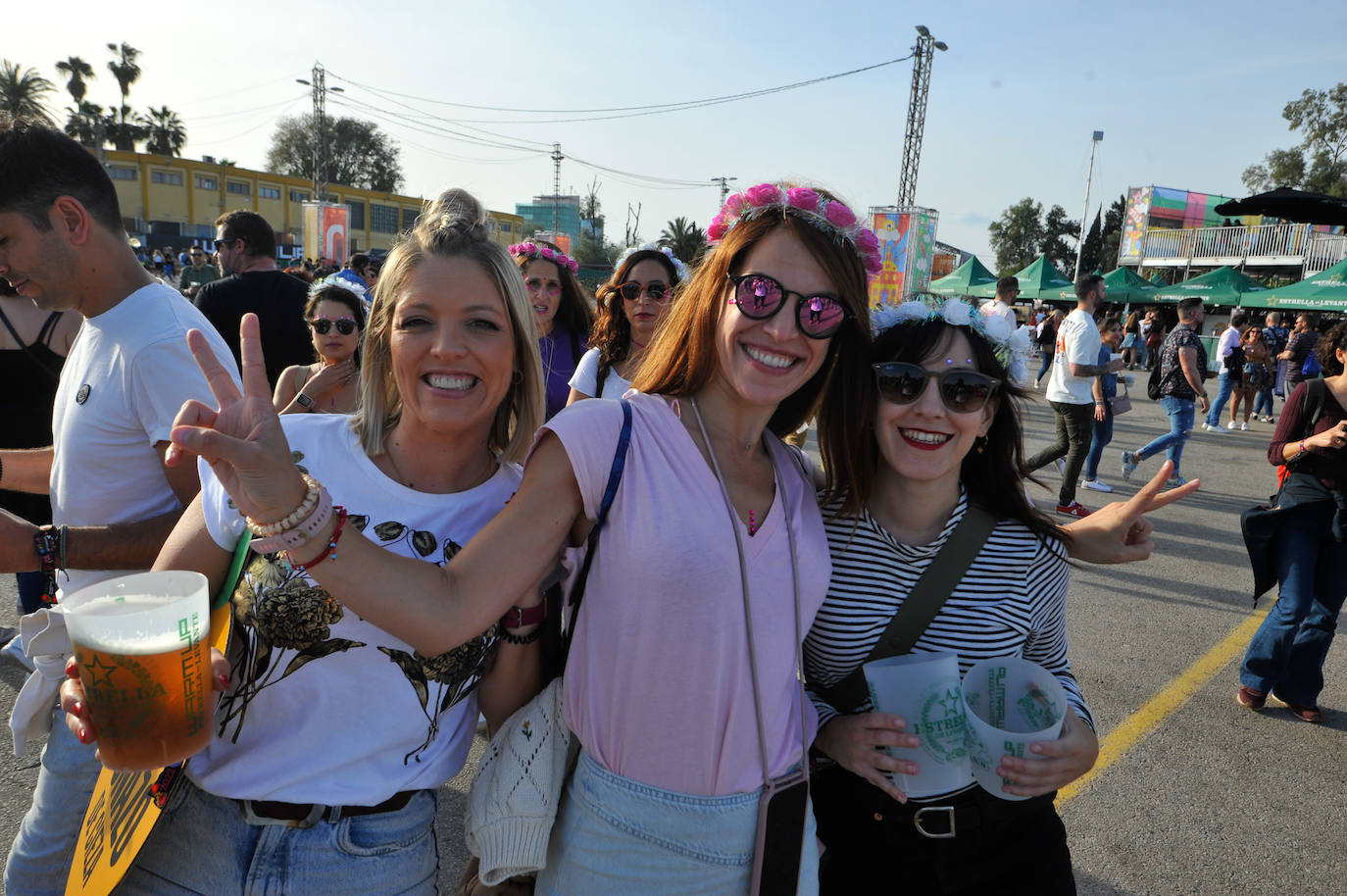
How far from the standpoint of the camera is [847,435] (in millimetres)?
1915

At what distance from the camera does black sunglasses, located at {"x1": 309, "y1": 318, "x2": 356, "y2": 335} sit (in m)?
3.98

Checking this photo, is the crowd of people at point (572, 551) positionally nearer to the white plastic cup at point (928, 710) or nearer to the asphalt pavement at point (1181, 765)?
the white plastic cup at point (928, 710)

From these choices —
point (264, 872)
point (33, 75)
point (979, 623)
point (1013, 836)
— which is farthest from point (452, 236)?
point (33, 75)

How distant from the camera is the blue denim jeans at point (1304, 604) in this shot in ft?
12.4

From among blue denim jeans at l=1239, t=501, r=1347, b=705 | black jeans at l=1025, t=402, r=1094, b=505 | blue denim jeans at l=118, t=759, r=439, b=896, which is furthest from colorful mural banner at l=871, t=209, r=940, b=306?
blue denim jeans at l=118, t=759, r=439, b=896

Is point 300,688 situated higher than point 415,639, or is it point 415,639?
point 415,639

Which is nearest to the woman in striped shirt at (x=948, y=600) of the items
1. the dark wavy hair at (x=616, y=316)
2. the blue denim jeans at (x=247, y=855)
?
the blue denim jeans at (x=247, y=855)

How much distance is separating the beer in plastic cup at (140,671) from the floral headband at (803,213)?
129cm

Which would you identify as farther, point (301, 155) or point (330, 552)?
point (301, 155)

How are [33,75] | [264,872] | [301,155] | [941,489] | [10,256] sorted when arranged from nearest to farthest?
[264,872]
[941,489]
[10,256]
[33,75]
[301,155]

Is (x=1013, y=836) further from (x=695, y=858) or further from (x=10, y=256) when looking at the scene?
(x=10, y=256)

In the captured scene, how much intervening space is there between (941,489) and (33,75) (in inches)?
2602

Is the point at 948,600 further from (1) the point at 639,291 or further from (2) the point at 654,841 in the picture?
(1) the point at 639,291

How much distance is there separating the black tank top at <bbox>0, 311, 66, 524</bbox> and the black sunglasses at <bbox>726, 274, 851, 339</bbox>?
2758 millimetres
